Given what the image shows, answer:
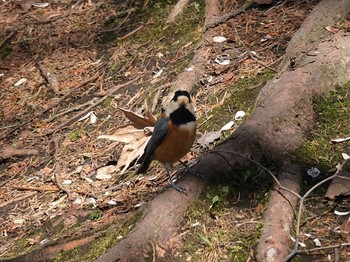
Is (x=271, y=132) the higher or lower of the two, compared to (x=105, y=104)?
higher

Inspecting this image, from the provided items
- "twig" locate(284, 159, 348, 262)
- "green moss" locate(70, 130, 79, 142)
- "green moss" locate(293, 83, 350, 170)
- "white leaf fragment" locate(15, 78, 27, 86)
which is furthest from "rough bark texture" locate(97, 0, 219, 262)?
"white leaf fragment" locate(15, 78, 27, 86)

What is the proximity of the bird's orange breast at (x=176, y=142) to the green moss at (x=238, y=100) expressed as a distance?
63cm

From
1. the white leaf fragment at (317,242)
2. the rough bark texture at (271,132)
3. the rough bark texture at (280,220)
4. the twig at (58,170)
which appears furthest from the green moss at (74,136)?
the white leaf fragment at (317,242)

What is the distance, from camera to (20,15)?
7.30 meters

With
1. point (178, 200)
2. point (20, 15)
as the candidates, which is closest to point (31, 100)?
point (20, 15)

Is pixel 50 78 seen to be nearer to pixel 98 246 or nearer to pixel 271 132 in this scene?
pixel 98 246

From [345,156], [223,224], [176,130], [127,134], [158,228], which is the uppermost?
[176,130]

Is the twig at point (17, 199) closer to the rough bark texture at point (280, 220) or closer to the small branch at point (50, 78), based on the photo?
the small branch at point (50, 78)

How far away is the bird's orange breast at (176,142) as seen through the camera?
12.5 ft

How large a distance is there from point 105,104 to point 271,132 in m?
2.21

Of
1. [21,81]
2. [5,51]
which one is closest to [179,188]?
[21,81]

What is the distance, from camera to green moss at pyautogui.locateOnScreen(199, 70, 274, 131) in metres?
4.48

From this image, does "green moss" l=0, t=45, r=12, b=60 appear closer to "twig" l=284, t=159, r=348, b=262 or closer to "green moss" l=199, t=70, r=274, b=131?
"green moss" l=199, t=70, r=274, b=131

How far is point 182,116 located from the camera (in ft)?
12.5
